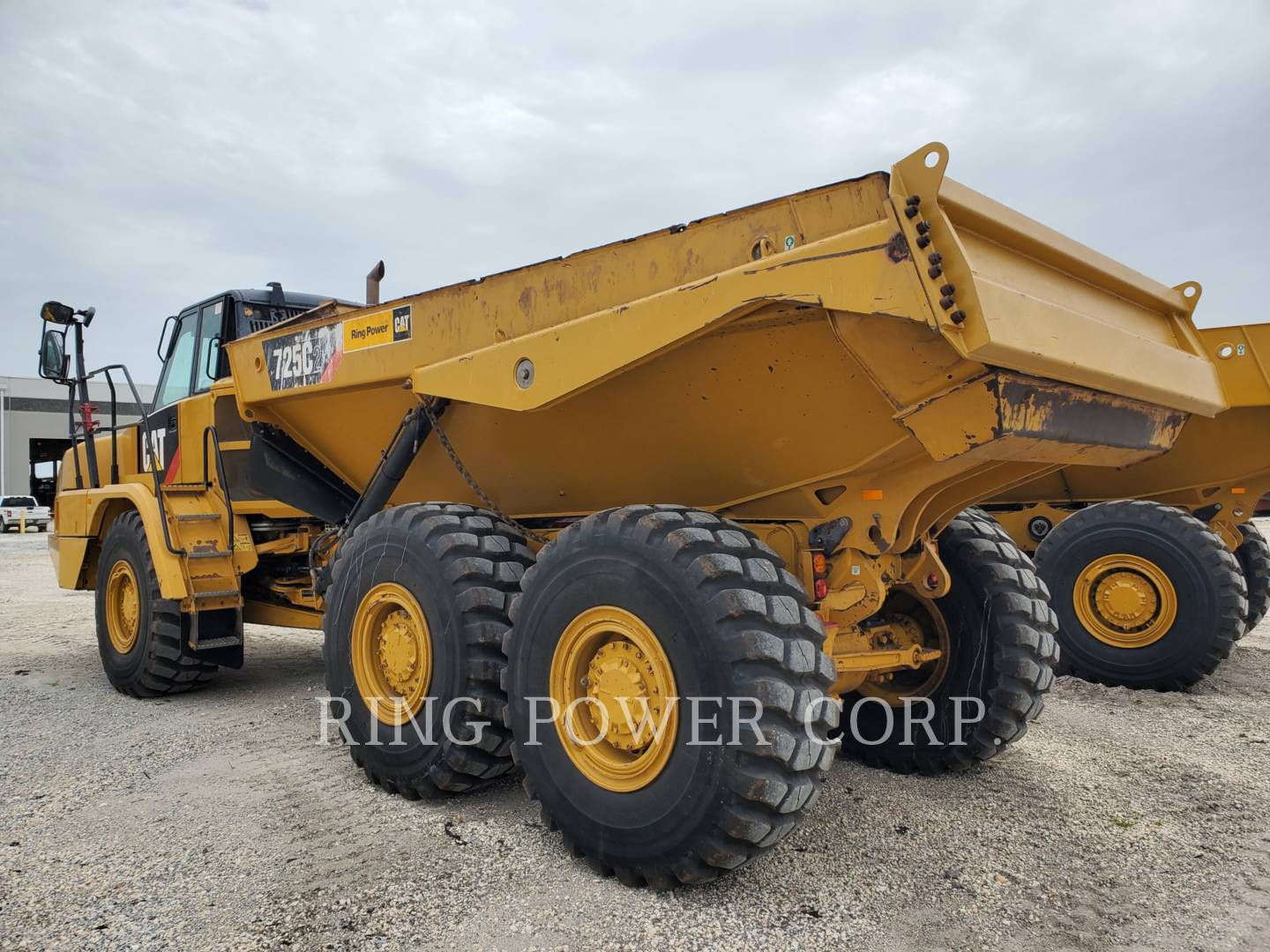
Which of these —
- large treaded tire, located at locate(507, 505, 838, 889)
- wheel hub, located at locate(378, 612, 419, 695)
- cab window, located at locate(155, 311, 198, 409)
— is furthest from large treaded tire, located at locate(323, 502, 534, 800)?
cab window, located at locate(155, 311, 198, 409)

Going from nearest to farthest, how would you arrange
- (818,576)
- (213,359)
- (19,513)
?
(818,576) → (213,359) → (19,513)

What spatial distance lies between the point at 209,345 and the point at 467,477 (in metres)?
2.61

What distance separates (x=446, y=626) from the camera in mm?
3539

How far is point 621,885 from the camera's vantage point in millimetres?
2904

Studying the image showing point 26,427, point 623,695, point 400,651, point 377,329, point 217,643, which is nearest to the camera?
point 623,695

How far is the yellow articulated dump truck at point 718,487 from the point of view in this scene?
2668 millimetres

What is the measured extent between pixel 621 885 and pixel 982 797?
1677 millimetres

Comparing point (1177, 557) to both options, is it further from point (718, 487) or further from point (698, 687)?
point (698, 687)

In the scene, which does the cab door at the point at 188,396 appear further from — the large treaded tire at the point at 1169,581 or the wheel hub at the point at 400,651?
the large treaded tire at the point at 1169,581

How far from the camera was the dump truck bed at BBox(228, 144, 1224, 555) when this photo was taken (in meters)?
2.59

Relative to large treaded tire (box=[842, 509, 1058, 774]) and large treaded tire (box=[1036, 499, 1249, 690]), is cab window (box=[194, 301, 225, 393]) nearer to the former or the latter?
large treaded tire (box=[842, 509, 1058, 774])

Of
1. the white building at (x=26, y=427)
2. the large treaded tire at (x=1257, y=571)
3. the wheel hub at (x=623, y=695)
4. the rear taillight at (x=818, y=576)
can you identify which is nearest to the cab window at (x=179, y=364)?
the wheel hub at (x=623, y=695)

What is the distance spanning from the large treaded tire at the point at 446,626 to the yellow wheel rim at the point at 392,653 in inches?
1.7

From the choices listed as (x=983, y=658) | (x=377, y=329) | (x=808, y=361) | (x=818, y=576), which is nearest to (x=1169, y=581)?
(x=983, y=658)
